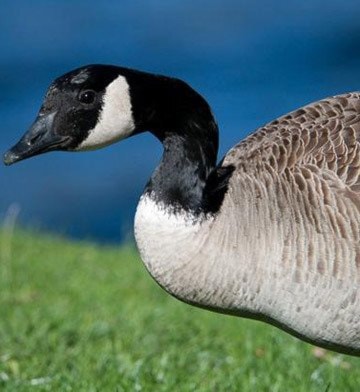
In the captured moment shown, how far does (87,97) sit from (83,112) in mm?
68

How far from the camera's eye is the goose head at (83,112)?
4793 mm

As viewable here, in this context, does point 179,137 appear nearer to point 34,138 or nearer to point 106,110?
point 106,110

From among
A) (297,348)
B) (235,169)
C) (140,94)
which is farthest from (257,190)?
(297,348)

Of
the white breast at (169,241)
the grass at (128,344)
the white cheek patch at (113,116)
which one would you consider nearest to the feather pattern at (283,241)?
the white breast at (169,241)

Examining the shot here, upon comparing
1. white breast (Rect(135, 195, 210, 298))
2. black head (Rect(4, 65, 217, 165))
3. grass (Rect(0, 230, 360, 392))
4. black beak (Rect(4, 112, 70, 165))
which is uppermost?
black head (Rect(4, 65, 217, 165))

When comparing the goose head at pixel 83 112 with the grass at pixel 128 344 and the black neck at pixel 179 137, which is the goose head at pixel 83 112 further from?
the grass at pixel 128 344

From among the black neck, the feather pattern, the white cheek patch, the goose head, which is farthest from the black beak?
the feather pattern

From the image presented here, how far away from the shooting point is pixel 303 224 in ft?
15.2

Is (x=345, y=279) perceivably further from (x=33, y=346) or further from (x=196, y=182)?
(x=33, y=346)

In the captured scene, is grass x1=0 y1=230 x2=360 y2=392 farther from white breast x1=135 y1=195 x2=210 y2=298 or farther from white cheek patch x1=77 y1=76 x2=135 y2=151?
white cheek patch x1=77 y1=76 x2=135 y2=151

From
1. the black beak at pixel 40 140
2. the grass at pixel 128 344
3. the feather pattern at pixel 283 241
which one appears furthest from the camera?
the grass at pixel 128 344

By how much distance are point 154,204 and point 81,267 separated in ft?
13.2

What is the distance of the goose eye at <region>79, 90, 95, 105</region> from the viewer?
482 cm

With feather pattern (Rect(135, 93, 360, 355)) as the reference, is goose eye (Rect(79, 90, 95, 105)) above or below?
above
